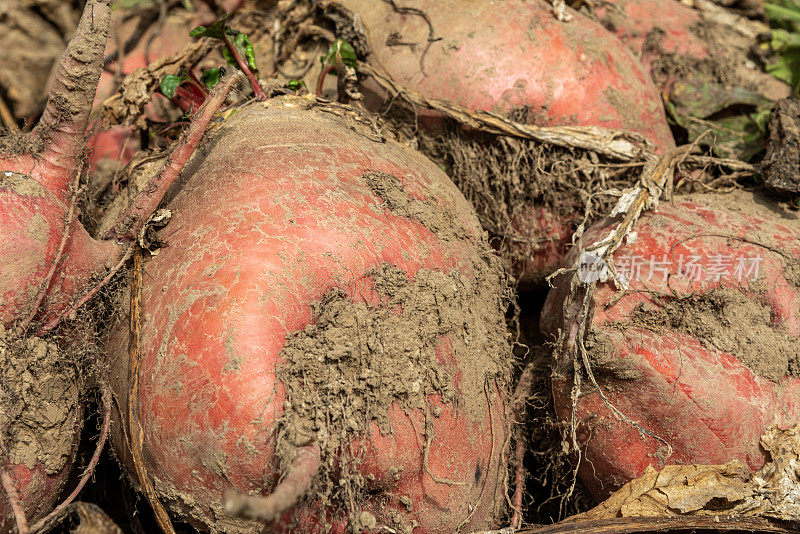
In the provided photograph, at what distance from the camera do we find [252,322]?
1203mm

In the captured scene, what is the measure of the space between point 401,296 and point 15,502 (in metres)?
0.84

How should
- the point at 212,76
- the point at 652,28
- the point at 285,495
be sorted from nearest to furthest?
1. the point at 285,495
2. the point at 212,76
3. the point at 652,28

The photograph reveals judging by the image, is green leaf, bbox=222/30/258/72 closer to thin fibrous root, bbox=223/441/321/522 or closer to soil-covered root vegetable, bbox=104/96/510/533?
soil-covered root vegetable, bbox=104/96/510/533

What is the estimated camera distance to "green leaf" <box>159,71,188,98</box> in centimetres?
180

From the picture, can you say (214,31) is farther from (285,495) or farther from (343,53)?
(285,495)

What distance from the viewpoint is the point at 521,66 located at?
6.37 feet

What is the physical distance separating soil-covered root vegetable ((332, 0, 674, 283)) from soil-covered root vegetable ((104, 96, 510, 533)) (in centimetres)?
46

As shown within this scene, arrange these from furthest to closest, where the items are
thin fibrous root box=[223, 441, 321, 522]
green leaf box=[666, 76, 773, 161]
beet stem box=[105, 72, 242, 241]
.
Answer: green leaf box=[666, 76, 773, 161] < beet stem box=[105, 72, 242, 241] < thin fibrous root box=[223, 441, 321, 522]

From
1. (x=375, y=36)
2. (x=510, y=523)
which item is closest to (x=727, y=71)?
(x=375, y=36)

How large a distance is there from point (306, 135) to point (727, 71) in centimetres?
173

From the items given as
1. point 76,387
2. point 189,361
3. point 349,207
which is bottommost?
point 76,387

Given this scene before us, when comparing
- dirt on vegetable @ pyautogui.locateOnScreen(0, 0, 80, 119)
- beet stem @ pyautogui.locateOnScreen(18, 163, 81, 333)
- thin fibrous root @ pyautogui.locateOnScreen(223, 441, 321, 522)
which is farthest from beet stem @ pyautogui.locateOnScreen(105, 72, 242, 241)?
dirt on vegetable @ pyautogui.locateOnScreen(0, 0, 80, 119)

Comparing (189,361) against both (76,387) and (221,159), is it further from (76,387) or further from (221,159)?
(221,159)

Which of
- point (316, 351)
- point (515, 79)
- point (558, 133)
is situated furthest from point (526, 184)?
point (316, 351)
